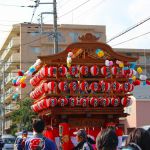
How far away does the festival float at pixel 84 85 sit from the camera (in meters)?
15.4

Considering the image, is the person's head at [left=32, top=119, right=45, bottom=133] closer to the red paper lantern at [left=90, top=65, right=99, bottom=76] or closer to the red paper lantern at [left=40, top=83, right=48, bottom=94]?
the red paper lantern at [left=40, top=83, right=48, bottom=94]

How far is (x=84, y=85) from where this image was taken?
50.9 feet

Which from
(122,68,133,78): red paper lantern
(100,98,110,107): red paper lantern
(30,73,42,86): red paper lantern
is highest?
(122,68,133,78): red paper lantern

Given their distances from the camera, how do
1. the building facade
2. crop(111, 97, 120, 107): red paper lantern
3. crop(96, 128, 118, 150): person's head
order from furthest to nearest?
the building facade < crop(111, 97, 120, 107): red paper lantern < crop(96, 128, 118, 150): person's head

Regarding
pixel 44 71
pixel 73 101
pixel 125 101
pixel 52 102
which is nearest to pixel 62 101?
pixel 52 102

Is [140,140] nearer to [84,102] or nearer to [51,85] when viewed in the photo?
[51,85]

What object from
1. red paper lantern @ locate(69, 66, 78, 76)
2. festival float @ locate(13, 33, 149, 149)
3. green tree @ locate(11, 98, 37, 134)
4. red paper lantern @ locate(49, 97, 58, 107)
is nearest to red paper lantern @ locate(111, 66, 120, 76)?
festival float @ locate(13, 33, 149, 149)

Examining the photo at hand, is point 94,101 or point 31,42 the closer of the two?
point 94,101

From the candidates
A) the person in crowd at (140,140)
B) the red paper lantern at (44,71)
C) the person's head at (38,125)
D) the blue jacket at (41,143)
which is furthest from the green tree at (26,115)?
the person in crowd at (140,140)

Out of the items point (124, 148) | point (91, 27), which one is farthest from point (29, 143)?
point (91, 27)

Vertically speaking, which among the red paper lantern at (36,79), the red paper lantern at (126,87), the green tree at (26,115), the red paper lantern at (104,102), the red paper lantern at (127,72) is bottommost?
the green tree at (26,115)

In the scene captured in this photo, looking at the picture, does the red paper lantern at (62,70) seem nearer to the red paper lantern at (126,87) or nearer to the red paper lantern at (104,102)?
the red paper lantern at (104,102)

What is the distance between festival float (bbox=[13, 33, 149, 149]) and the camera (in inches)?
608

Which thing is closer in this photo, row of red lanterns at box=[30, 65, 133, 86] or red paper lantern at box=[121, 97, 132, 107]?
row of red lanterns at box=[30, 65, 133, 86]
